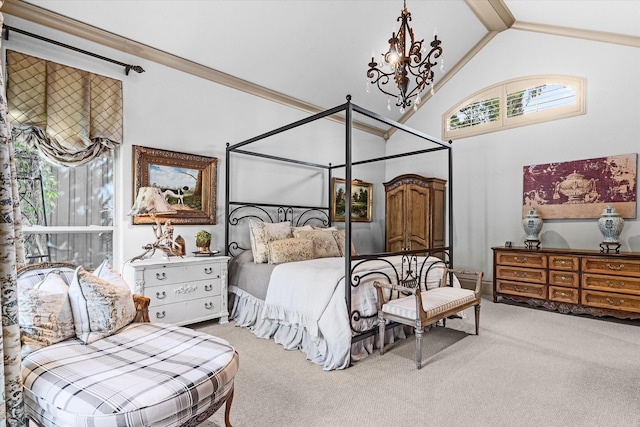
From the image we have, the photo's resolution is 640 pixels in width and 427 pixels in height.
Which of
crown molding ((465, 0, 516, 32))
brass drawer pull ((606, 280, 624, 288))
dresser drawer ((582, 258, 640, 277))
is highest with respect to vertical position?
crown molding ((465, 0, 516, 32))

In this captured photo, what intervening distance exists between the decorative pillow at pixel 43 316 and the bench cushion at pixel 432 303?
7.19 feet

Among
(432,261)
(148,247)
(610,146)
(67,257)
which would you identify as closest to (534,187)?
(610,146)

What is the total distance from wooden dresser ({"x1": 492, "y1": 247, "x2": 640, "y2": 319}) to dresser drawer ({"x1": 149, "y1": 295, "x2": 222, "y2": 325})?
3793mm

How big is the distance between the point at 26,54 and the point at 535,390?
4.71 meters

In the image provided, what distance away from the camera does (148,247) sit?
3.37m

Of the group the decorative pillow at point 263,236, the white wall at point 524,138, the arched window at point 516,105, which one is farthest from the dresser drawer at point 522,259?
the decorative pillow at point 263,236

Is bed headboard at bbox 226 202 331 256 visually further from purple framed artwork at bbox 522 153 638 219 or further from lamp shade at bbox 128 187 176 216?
purple framed artwork at bbox 522 153 638 219

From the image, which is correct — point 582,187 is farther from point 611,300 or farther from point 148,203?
point 148,203

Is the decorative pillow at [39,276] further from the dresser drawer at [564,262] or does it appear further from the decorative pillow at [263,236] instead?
the dresser drawer at [564,262]

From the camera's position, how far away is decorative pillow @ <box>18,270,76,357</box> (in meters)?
1.78

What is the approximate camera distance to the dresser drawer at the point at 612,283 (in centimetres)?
379

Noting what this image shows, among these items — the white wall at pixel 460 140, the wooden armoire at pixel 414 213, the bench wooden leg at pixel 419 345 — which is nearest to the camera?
the bench wooden leg at pixel 419 345

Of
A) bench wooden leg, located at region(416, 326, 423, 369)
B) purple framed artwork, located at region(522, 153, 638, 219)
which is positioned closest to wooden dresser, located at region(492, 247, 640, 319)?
purple framed artwork, located at region(522, 153, 638, 219)

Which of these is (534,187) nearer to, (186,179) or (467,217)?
(467,217)
